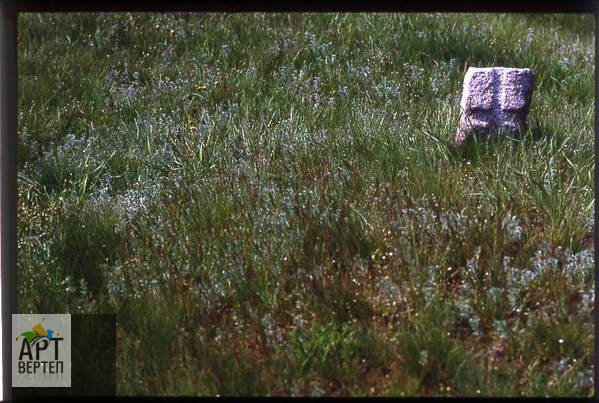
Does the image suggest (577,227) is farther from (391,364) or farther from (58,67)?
(58,67)

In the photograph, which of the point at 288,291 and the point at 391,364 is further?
the point at 288,291

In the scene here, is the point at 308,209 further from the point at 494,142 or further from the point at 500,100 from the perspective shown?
the point at 500,100

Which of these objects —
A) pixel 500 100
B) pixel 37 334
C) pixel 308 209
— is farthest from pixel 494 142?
pixel 37 334

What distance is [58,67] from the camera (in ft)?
20.4

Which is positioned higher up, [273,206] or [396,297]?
[273,206]

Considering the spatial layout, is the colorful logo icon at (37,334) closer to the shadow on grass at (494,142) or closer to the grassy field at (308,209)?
the grassy field at (308,209)

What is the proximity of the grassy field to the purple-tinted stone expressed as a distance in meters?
0.15

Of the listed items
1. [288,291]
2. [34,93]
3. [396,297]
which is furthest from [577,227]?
[34,93]

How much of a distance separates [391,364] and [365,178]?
1305 mm

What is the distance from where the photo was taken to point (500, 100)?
17.1ft
